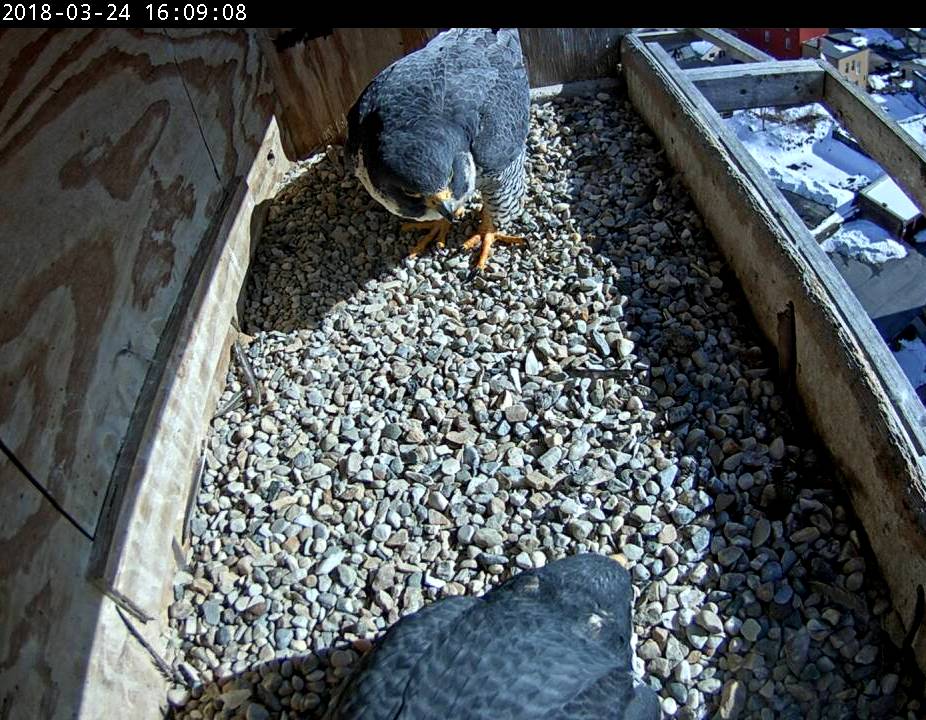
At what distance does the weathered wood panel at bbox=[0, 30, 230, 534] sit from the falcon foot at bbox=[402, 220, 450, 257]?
1.00 m

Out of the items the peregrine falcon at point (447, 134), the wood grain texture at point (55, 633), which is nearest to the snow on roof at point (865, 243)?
the peregrine falcon at point (447, 134)

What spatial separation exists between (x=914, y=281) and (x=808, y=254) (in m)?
0.92

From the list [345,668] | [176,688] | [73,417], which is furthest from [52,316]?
[345,668]

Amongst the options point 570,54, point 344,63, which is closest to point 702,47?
point 570,54

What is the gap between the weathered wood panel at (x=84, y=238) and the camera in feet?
6.28

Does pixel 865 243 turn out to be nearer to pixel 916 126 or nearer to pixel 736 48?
pixel 916 126

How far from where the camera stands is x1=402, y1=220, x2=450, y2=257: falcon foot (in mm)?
3416

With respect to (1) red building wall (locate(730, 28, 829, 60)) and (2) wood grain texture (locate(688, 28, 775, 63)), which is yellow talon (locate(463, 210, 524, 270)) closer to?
(2) wood grain texture (locate(688, 28, 775, 63))

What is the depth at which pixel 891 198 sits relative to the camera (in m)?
3.43

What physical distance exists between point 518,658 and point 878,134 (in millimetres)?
2645

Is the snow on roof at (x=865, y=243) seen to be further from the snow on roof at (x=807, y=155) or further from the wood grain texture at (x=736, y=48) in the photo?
the wood grain texture at (x=736, y=48)

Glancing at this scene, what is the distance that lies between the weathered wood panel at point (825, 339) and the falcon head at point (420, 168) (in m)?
1.02

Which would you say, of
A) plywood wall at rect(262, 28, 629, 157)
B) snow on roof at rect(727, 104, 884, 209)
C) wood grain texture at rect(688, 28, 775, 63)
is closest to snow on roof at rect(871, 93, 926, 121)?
snow on roof at rect(727, 104, 884, 209)

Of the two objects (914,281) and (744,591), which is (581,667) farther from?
(914,281)
